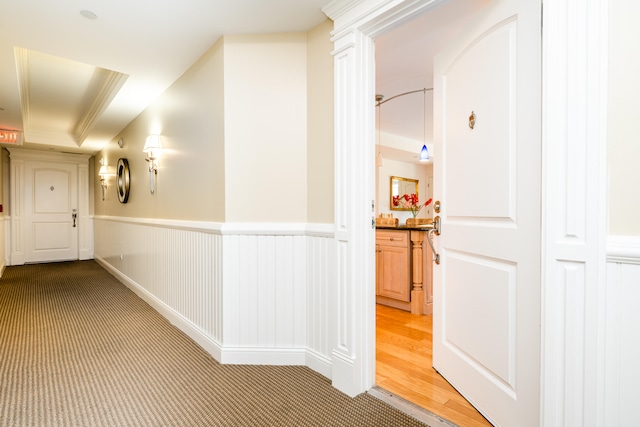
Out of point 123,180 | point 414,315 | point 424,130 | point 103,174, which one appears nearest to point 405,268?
point 414,315

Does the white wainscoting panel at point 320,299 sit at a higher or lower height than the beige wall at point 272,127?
lower

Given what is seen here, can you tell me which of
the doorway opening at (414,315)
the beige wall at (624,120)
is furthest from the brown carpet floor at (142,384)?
the beige wall at (624,120)

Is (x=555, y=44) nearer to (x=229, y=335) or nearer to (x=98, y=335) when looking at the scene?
(x=229, y=335)

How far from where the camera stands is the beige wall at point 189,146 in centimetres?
239

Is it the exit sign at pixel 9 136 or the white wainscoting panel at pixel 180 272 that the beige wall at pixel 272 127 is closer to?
the white wainscoting panel at pixel 180 272

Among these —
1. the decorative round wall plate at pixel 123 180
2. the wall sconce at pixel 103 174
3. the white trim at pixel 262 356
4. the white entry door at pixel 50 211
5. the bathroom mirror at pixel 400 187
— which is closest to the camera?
the white trim at pixel 262 356

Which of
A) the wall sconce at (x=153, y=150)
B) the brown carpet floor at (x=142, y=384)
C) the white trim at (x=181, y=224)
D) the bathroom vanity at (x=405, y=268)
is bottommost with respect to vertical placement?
the brown carpet floor at (x=142, y=384)

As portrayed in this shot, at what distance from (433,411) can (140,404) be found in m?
1.60

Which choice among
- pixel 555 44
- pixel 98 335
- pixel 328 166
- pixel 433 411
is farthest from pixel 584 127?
pixel 98 335

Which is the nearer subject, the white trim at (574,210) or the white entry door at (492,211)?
the white trim at (574,210)

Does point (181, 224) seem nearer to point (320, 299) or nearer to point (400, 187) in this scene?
point (320, 299)

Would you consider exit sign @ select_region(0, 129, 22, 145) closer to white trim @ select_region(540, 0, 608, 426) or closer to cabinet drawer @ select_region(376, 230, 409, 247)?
cabinet drawer @ select_region(376, 230, 409, 247)

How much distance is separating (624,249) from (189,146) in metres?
2.86

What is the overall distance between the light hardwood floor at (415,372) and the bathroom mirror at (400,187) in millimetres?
4863
